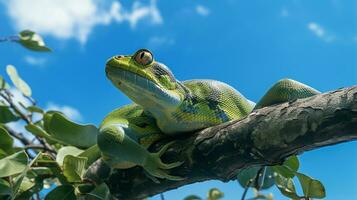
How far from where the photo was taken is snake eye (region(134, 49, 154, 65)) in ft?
5.78

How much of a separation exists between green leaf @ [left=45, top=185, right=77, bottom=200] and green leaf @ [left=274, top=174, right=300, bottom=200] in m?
0.59

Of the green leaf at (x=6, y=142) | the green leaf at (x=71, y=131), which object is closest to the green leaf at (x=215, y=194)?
the green leaf at (x=71, y=131)

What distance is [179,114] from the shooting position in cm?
172

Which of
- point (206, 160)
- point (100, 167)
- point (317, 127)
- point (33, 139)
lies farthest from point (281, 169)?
point (33, 139)

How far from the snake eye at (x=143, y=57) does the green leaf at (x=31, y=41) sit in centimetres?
118

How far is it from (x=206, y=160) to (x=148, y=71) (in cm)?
42

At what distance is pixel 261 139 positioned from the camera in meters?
1.34

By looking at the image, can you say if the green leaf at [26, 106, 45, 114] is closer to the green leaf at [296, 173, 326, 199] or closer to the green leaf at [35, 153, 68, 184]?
the green leaf at [35, 153, 68, 184]

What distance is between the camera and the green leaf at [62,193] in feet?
5.24

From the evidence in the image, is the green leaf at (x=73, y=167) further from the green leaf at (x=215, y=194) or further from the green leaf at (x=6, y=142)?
the green leaf at (x=215, y=194)

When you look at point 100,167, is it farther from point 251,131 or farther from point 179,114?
point 251,131

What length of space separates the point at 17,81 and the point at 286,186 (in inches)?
60.7

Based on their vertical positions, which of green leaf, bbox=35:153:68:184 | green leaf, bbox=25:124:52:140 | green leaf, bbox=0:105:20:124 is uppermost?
green leaf, bbox=0:105:20:124

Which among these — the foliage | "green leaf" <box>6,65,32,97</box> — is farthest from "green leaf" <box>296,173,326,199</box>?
"green leaf" <box>6,65,32,97</box>
